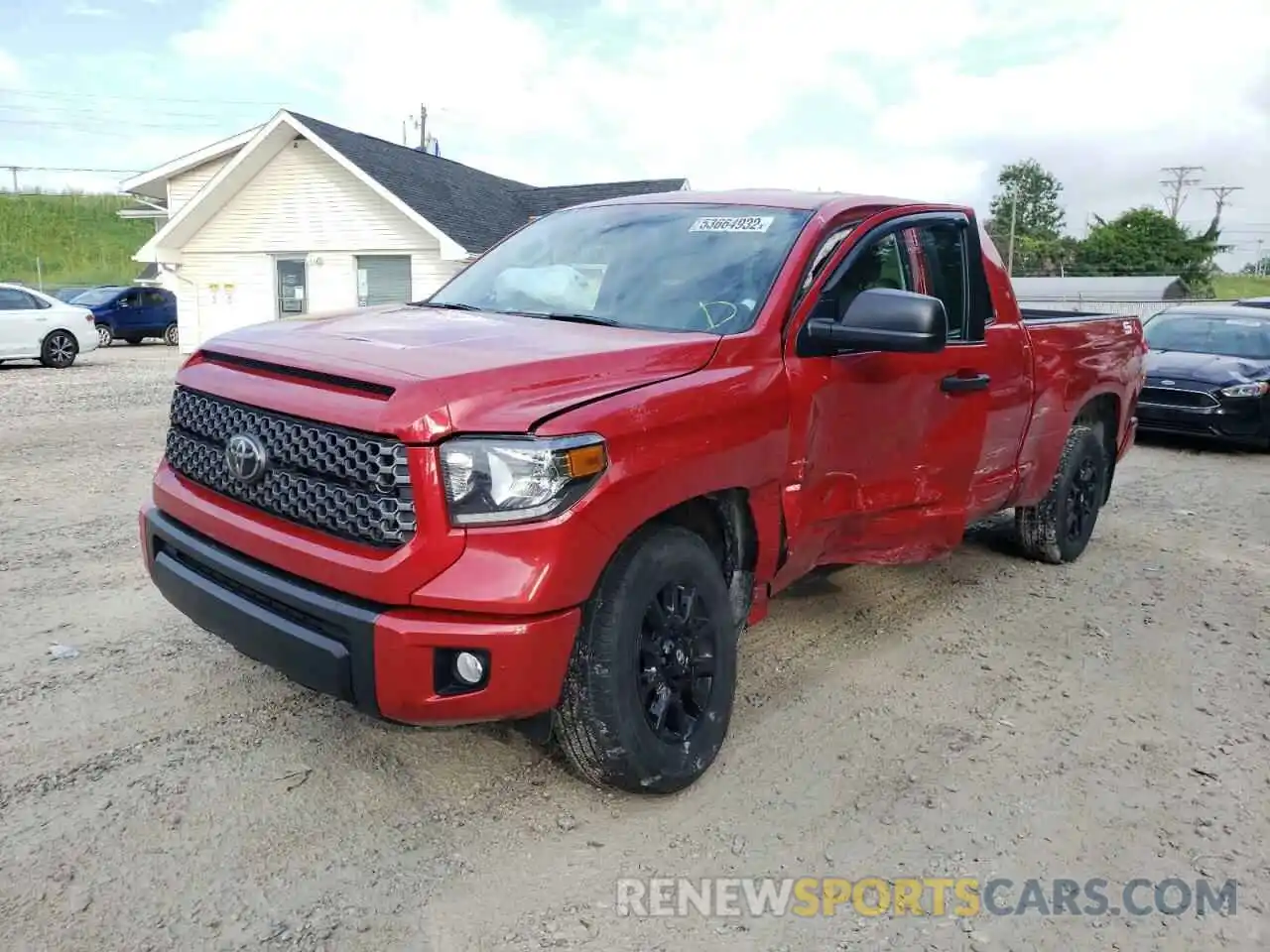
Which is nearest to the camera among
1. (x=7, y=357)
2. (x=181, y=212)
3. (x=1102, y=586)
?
(x=1102, y=586)

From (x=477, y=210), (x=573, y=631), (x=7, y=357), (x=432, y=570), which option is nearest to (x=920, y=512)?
(x=573, y=631)

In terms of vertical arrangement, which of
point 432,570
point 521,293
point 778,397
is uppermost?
point 521,293

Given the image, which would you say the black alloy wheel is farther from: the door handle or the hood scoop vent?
the door handle

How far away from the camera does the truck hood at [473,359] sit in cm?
263

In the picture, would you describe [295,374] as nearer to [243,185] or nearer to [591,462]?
[591,462]

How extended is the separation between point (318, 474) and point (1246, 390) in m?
10.7

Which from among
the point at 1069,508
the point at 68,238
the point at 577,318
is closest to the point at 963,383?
the point at 577,318

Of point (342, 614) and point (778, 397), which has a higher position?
point (778, 397)

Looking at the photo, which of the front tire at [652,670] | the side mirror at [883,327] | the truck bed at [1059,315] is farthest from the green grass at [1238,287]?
the front tire at [652,670]

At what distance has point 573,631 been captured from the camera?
2760mm

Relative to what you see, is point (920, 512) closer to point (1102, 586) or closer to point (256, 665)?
point (1102, 586)

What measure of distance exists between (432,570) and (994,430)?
10.0 feet

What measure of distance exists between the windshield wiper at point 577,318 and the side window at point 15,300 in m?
16.8

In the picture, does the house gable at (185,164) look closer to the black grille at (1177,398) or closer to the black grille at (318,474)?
the black grille at (1177,398)
